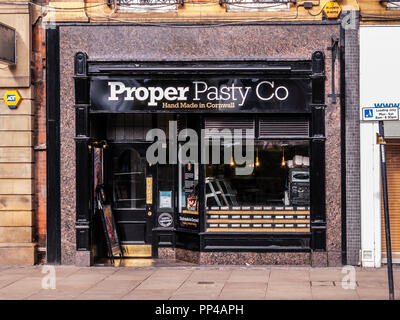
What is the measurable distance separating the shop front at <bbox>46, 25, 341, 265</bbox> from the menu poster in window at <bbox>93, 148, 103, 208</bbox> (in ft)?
0.50

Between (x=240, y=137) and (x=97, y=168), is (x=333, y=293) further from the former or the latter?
(x=97, y=168)

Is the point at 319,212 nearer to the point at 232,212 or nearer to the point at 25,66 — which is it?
the point at 232,212

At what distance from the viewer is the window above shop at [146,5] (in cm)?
1275

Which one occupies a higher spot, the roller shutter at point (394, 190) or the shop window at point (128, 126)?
the shop window at point (128, 126)

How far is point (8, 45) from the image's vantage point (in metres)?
12.4

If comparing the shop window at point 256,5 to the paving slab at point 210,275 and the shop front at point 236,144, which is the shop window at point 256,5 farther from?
the paving slab at point 210,275

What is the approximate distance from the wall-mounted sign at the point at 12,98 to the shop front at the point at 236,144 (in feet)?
2.97

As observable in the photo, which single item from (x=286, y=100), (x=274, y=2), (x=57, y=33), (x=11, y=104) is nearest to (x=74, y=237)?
(x=11, y=104)

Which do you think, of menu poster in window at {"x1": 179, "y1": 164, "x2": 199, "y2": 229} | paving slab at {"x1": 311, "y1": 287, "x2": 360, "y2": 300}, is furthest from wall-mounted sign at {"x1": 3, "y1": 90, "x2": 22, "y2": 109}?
paving slab at {"x1": 311, "y1": 287, "x2": 360, "y2": 300}

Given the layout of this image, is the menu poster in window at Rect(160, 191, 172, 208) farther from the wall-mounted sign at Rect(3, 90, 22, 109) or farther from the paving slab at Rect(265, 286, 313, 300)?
the paving slab at Rect(265, 286, 313, 300)

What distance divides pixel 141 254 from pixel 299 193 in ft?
11.9

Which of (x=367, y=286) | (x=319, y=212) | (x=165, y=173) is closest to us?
(x=367, y=286)

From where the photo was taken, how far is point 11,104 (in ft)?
41.5

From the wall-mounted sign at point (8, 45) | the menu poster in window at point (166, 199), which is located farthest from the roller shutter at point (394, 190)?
the wall-mounted sign at point (8, 45)
